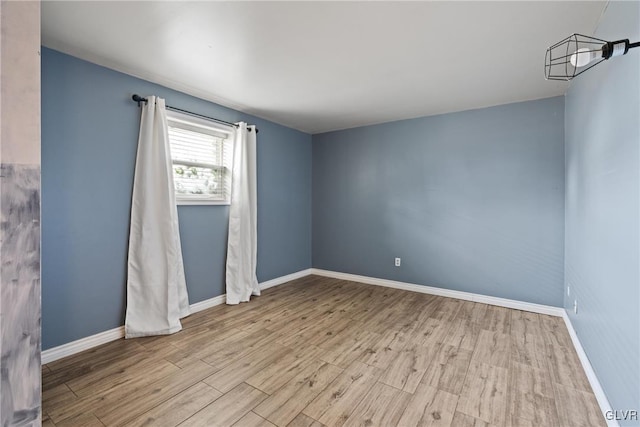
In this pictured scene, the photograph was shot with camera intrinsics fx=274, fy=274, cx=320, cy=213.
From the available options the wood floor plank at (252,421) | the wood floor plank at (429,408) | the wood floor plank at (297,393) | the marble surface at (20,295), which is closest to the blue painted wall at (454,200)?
the wood floor plank at (429,408)

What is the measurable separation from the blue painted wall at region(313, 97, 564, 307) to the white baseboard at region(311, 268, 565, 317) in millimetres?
62

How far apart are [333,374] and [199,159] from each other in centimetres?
263

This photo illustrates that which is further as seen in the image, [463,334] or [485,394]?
[463,334]

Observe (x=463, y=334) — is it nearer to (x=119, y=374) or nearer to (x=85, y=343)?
(x=119, y=374)

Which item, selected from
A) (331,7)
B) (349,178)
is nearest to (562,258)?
(349,178)

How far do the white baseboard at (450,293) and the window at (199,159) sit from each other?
224 centimetres

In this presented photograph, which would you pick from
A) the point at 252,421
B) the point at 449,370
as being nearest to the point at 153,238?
the point at 252,421

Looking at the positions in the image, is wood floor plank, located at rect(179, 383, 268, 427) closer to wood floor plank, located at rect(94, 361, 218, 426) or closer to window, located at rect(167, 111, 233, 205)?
wood floor plank, located at rect(94, 361, 218, 426)

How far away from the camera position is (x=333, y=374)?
2.00 meters

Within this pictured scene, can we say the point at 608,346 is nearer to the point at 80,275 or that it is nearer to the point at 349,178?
the point at 349,178

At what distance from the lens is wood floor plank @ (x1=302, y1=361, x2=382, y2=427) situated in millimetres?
1605

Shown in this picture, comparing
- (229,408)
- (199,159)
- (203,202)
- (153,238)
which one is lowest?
(229,408)

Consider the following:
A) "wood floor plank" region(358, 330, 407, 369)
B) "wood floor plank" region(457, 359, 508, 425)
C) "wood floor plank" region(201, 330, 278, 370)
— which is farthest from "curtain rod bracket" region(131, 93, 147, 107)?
"wood floor plank" region(457, 359, 508, 425)

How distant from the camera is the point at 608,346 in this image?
157 cm
